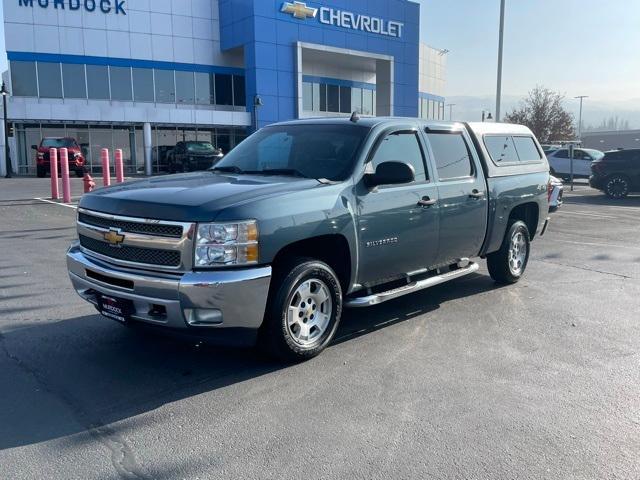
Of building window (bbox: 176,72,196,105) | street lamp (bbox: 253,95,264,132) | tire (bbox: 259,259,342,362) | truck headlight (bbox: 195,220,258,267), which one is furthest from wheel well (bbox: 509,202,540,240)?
building window (bbox: 176,72,196,105)

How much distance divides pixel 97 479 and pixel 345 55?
39.7 meters

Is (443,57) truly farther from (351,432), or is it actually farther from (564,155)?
(351,432)

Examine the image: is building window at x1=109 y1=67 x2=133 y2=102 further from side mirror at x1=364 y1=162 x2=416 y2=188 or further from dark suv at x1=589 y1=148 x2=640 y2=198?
side mirror at x1=364 y1=162 x2=416 y2=188

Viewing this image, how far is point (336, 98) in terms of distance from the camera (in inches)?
A: 1756

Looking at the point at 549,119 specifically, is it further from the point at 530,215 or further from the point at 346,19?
the point at 530,215

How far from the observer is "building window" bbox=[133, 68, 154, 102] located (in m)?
35.9

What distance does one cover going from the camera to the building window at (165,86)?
1446 inches

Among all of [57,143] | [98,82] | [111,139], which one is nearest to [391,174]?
[57,143]

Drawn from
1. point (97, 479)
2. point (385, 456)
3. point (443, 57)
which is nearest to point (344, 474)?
point (385, 456)

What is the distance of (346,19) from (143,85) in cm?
1421

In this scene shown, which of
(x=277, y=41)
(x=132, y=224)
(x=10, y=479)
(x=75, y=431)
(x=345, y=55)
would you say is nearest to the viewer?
(x=10, y=479)

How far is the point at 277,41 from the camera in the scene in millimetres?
36594

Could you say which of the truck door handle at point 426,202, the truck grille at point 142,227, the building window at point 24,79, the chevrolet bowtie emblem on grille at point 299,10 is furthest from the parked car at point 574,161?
the building window at point 24,79

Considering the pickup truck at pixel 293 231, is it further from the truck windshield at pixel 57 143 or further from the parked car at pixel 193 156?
the truck windshield at pixel 57 143
